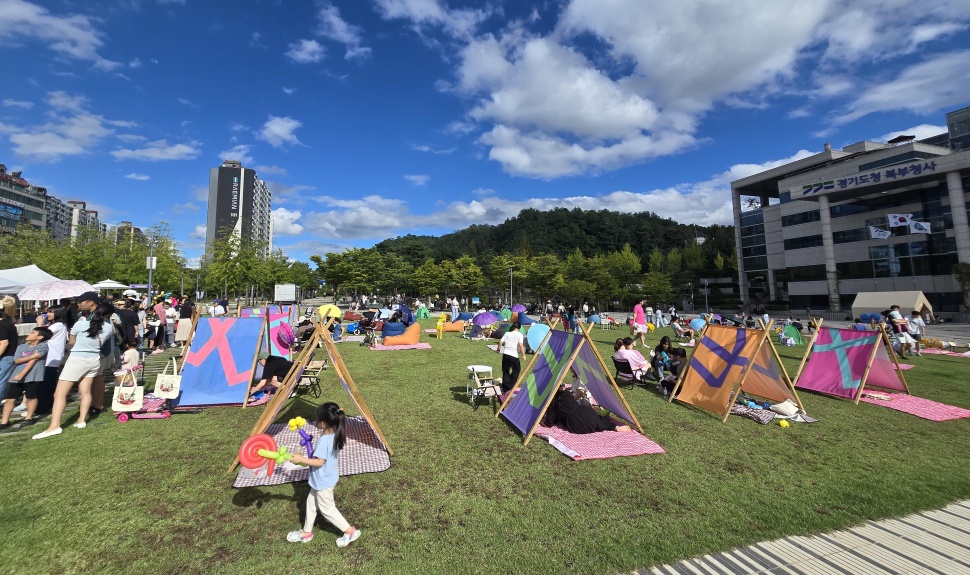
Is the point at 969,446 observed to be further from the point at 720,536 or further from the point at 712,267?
the point at 712,267

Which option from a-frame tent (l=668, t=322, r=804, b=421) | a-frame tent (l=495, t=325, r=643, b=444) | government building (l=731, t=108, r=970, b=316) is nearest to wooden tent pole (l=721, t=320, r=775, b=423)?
a-frame tent (l=668, t=322, r=804, b=421)

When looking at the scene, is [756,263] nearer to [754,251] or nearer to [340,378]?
[754,251]

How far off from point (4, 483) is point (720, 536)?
7.86 meters

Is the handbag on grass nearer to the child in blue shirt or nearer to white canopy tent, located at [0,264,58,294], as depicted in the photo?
the child in blue shirt

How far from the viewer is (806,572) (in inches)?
135

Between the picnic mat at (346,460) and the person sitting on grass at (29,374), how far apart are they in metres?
3.89

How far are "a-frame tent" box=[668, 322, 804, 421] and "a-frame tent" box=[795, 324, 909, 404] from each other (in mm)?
1448

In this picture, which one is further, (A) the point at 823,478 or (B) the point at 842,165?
(B) the point at 842,165

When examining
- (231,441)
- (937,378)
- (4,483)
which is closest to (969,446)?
(937,378)

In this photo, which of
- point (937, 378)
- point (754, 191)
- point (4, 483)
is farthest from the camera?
point (754, 191)

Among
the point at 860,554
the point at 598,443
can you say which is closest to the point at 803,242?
the point at 598,443

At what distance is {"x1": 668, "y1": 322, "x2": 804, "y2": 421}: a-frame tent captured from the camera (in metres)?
7.53

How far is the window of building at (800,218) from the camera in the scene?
4378 cm

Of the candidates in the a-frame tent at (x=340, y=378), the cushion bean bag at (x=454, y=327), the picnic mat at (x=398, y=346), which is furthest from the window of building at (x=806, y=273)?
the a-frame tent at (x=340, y=378)
